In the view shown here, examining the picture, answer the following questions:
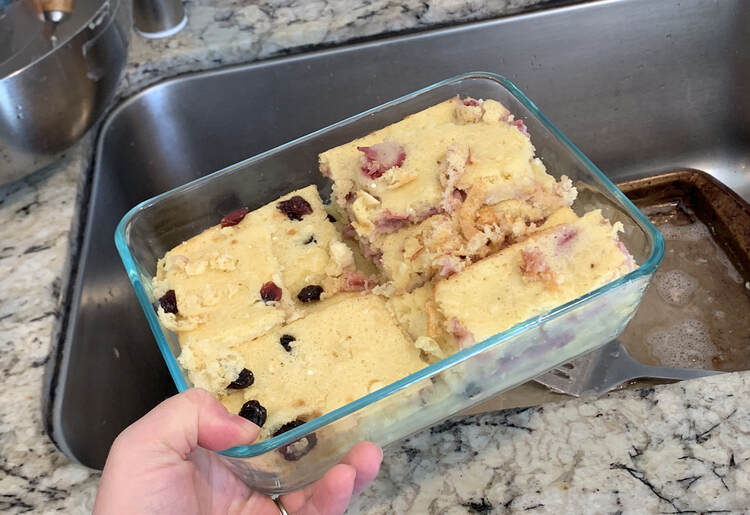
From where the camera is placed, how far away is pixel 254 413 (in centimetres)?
80

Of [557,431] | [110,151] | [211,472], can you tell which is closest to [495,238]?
[557,431]

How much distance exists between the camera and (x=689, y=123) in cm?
163

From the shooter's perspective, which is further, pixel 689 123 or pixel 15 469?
pixel 689 123

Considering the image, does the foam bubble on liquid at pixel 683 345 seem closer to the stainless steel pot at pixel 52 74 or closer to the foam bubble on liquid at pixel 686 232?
the foam bubble on liquid at pixel 686 232

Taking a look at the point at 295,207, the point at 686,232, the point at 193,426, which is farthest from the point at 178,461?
the point at 686,232

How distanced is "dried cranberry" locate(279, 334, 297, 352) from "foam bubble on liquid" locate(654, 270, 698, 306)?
89cm

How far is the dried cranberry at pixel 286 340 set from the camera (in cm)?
87

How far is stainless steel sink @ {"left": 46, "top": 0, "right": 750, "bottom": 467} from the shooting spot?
142cm

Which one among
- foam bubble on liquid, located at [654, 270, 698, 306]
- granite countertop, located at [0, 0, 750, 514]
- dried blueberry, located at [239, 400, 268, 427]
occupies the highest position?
dried blueberry, located at [239, 400, 268, 427]

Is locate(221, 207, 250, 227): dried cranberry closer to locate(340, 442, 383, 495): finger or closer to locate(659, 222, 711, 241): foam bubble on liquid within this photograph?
locate(340, 442, 383, 495): finger

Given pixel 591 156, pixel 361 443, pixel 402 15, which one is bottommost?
pixel 591 156

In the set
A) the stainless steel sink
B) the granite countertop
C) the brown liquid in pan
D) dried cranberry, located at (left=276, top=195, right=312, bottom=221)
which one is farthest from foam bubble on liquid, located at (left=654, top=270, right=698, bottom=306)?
dried cranberry, located at (left=276, top=195, right=312, bottom=221)

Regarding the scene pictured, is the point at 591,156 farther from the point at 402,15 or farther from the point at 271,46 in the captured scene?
the point at 271,46

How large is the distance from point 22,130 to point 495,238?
2.58ft
